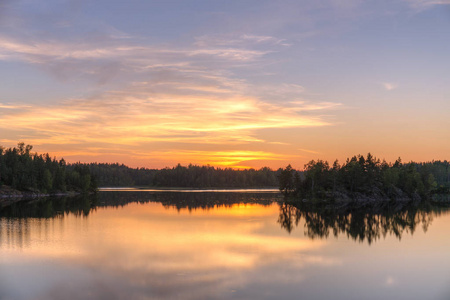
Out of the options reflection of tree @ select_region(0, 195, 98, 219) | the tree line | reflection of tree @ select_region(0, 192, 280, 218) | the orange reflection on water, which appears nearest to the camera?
the orange reflection on water

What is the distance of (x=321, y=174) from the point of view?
151 metres

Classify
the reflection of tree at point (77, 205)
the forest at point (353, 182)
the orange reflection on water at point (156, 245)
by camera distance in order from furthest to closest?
the forest at point (353, 182), the reflection of tree at point (77, 205), the orange reflection on water at point (156, 245)

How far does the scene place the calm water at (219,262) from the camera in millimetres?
28828

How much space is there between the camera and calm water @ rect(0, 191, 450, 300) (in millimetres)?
28828

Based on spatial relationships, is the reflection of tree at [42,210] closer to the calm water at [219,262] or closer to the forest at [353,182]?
the calm water at [219,262]

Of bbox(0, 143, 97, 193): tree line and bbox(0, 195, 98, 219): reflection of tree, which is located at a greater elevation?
bbox(0, 143, 97, 193): tree line

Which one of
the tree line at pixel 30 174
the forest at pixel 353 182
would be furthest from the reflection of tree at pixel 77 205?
the tree line at pixel 30 174

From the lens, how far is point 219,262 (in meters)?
37.8

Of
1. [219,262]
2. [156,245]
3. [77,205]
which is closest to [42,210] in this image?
[77,205]

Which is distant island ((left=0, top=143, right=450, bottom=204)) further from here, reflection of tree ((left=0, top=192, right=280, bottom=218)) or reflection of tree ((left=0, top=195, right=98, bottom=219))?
reflection of tree ((left=0, top=195, right=98, bottom=219))

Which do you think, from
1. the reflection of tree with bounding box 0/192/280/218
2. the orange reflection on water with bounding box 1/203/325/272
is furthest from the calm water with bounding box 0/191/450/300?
the reflection of tree with bounding box 0/192/280/218

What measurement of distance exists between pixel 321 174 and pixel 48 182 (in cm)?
12171

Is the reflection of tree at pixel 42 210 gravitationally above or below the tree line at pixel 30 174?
below

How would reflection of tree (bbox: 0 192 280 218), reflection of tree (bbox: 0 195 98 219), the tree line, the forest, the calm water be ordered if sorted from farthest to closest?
the tree line, the forest, reflection of tree (bbox: 0 192 280 218), reflection of tree (bbox: 0 195 98 219), the calm water
